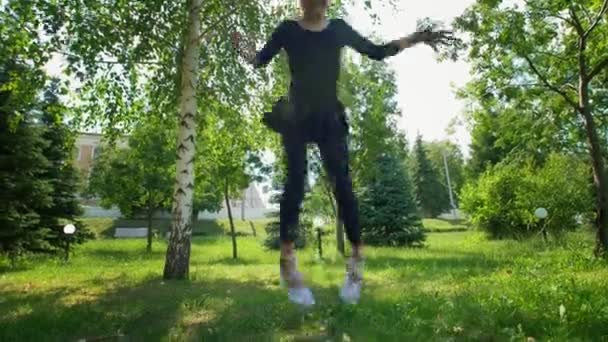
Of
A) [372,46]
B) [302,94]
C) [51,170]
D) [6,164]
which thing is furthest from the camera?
[51,170]

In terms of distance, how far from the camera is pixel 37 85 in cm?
1020

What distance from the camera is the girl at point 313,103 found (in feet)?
9.86

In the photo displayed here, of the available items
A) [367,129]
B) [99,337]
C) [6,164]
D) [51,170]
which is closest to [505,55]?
[367,129]

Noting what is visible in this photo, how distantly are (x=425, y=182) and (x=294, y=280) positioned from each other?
65305 mm

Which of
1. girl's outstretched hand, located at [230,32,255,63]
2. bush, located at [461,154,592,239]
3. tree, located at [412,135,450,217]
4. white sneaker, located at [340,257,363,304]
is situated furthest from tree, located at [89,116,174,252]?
tree, located at [412,135,450,217]

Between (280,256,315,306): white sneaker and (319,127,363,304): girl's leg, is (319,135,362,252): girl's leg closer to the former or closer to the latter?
(319,127,363,304): girl's leg

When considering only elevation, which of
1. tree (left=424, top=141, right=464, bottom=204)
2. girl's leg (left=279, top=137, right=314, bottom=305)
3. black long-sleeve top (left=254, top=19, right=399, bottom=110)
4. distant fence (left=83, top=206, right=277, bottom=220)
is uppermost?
tree (left=424, top=141, right=464, bottom=204)

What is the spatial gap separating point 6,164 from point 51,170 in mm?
8462

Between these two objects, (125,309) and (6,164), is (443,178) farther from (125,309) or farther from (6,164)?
(125,309)

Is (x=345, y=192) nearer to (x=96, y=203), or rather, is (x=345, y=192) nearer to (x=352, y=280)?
(x=352, y=280)

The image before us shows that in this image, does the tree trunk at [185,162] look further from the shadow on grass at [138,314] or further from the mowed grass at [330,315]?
the mowed grass at [330,315]

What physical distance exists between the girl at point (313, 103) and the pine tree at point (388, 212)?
2524cm

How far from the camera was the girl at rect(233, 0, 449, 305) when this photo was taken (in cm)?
300

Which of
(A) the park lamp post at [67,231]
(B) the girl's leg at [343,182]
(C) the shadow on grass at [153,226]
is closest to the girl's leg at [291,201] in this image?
(B) the girl's leg at [343,182]
